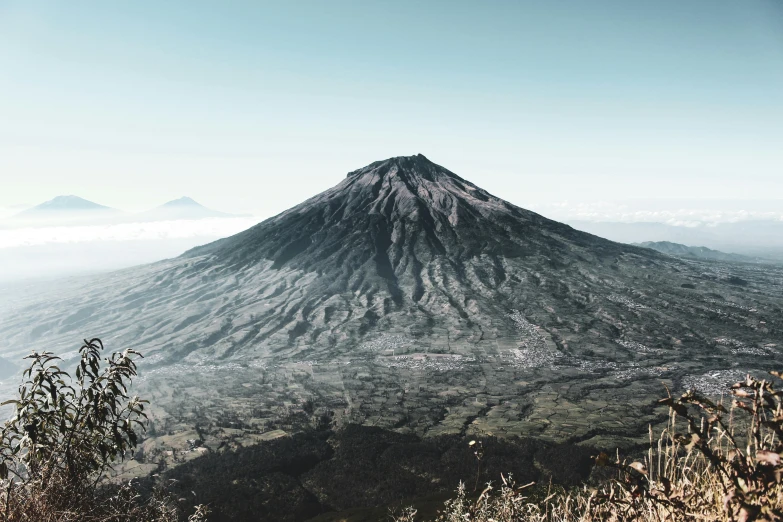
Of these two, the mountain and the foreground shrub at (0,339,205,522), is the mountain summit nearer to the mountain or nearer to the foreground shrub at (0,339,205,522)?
the mountain

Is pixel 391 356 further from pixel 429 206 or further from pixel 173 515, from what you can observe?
pixel 173 515

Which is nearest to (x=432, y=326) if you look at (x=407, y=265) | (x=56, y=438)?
(x=407, y=265)

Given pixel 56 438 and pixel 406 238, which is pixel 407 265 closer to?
pixel 406 238

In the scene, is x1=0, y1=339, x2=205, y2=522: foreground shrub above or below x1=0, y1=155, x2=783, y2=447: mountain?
above

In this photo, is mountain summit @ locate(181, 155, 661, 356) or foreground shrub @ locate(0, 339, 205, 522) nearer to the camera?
foreground shrub @ locate(0, 339, 205, 522)

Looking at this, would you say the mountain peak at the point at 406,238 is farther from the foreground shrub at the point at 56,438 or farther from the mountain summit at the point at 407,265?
the foreground shrub at the point at 56,438

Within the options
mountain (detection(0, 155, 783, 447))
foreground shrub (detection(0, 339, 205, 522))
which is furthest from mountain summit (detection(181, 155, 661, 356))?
foreground shrub (detection(0, 339, 205, 522))

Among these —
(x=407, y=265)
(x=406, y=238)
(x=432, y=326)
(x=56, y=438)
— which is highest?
(x=406, y=238)

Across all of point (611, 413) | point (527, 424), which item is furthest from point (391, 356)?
point (611, 413)
